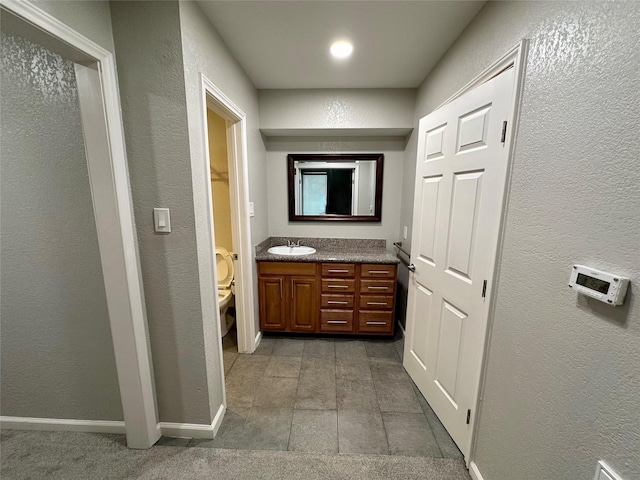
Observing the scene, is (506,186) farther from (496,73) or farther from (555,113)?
(496,73)

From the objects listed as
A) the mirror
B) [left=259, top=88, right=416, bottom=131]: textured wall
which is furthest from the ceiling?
the mirror

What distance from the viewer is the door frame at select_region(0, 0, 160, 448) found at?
1082mm

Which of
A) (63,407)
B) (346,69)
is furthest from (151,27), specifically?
(63,407)

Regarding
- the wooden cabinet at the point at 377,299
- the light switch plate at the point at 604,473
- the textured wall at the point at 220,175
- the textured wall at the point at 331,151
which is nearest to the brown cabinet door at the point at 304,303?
the wooden cabinet at the point at 377,299

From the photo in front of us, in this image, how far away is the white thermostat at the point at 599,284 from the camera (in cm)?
64

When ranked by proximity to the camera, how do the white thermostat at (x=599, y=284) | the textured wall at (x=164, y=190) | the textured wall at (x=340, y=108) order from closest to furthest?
the white thermostat at (x=599, y=284) → the textured wall at (x=164, y=190) → the textured wall at (x=340, y=108)

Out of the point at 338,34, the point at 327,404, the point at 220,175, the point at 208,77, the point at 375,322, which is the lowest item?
the point at 327,404

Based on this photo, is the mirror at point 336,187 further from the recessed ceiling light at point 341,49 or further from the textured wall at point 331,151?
the recessed ceiling light at point 341,49

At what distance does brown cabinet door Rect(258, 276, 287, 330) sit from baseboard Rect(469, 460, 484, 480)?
1.70m

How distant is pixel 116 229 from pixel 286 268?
1414 mm

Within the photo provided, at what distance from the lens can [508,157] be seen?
1057 millimetres

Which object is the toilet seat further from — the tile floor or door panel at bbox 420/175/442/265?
door panel at bbox 420/175/442/265

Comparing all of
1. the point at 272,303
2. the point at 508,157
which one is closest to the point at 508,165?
the point at 508,157

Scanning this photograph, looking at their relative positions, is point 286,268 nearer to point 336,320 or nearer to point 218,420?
point 336,320
